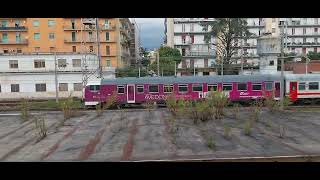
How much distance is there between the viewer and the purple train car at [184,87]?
25188mm

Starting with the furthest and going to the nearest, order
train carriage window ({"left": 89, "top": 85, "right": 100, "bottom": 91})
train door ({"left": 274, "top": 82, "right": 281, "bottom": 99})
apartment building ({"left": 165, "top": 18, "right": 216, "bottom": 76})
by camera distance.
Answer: apartment building ({"left": 165, "top": 18, "right": 216, "bottom": 76}) → train carriage window ({"left": 89, "top": 85, "right": 100, "bottom": 91}) → train door ({"left": 274, "top": 82, "right": 281, "bottom": 99})

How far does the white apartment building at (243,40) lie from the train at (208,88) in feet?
71.9

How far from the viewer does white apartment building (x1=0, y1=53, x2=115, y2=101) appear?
118ft

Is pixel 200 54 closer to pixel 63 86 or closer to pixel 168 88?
pixel 63 86

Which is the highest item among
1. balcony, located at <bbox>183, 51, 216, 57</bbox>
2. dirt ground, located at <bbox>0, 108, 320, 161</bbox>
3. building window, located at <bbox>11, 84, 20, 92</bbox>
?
balcony, located at <bbox>183, 51, 216, 57</bbox>

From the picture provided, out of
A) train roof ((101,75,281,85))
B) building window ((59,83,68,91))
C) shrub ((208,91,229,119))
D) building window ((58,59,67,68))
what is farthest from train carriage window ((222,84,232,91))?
building window ((58,59,67,68))

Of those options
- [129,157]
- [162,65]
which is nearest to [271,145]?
[129,157]

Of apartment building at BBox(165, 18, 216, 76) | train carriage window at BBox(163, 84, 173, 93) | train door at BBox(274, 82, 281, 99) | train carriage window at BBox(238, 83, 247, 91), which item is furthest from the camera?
apartment building at BBox(165, 18, 216, 76)

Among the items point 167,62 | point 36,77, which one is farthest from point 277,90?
point 167,62

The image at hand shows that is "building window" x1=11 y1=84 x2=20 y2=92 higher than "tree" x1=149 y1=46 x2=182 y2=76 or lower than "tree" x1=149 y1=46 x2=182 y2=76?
lower

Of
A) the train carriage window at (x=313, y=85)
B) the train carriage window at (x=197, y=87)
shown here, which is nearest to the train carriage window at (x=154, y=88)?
the train carriage window at (x=197, y=87)

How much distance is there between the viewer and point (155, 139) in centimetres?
1436

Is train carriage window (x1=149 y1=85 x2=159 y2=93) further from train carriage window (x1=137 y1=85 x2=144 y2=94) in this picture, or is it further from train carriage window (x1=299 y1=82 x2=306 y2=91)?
train carriage window (x1=299 y1=82 x2=306 y2=91)

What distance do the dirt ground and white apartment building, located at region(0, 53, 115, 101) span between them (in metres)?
14.7
